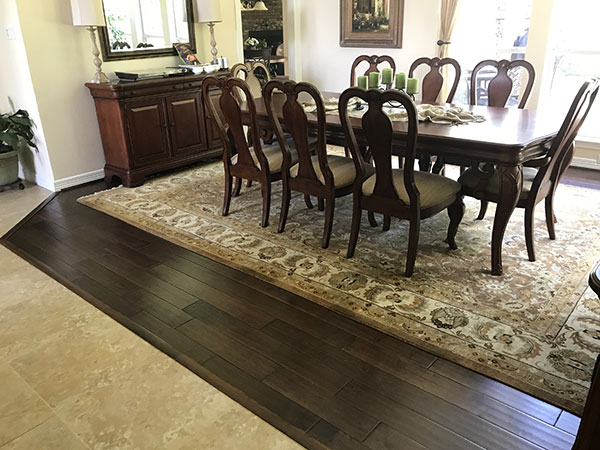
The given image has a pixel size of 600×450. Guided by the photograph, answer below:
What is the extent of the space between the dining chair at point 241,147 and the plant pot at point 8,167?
218 cm

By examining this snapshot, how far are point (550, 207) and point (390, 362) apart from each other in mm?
1754

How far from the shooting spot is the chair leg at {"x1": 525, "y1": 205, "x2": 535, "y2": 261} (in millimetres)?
2861

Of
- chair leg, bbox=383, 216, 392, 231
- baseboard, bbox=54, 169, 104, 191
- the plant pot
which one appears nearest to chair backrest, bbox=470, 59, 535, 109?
chair leg, bbox=383, 216, 392, 231

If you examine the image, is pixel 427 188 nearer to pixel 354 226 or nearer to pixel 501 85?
pixel 354 226

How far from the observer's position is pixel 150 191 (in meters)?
4.39

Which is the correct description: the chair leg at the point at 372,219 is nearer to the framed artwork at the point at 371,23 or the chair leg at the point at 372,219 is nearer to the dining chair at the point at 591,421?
the dining chair at the point at 591,421

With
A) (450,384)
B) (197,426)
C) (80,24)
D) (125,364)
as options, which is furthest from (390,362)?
(80,24)

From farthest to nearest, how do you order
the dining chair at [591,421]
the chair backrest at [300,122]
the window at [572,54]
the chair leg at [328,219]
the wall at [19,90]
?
the window at [572,54]
the wall at [19,90]
the chair leg at [328,219]
the chair backrest at [300,122]
the dining chair at [591,421]

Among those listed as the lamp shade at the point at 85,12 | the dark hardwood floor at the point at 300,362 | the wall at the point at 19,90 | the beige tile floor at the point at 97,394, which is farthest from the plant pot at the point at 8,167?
the beige tile floor at the point at 97,394

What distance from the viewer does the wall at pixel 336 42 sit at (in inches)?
208

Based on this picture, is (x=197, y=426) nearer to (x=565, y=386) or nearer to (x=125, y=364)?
(x=125, y=364)

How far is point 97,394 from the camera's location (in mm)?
2027

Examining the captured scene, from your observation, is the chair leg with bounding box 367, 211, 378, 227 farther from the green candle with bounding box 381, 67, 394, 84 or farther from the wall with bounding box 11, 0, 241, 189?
the wall with bounding box 11, 0, 241, 189

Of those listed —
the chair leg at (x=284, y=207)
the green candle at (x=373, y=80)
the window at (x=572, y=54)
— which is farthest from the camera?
the window at (x=572, y=54)
